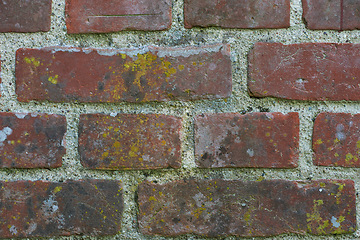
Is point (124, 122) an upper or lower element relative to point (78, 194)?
upper

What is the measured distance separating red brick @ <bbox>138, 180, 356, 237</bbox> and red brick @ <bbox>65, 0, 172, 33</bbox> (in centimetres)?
29

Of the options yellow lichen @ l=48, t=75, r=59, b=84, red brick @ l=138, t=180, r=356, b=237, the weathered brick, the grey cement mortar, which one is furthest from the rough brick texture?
yellow lichen @ l=48, t=75, r=59, b=84

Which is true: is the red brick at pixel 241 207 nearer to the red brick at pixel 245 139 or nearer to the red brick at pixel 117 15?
the red brick at pixel 245 139

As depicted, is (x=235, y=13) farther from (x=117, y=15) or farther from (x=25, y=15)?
(x=25, y=15)

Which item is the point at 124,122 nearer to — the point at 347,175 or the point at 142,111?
the point at 142,111

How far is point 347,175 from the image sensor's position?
0.53 meters

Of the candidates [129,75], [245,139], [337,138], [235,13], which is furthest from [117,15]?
[337,138]

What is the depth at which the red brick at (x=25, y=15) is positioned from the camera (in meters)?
0.52

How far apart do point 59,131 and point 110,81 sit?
13cm

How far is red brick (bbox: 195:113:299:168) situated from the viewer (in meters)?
0.52

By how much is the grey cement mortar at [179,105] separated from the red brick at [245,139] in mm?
14

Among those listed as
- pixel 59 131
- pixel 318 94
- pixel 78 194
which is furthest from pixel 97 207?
pixel 318 94

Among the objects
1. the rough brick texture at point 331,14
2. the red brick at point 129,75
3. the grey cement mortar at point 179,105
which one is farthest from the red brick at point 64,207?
the rough brick texture at point 331,14

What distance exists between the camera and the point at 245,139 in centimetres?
52
